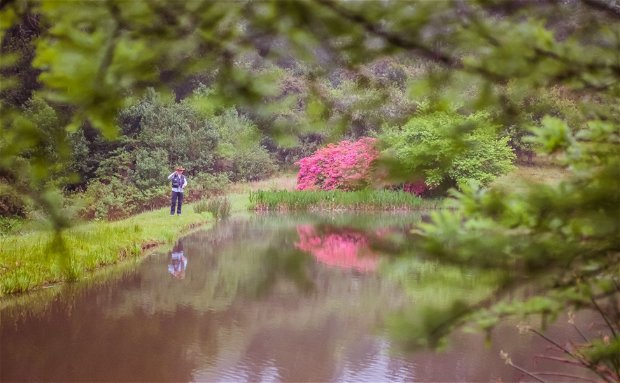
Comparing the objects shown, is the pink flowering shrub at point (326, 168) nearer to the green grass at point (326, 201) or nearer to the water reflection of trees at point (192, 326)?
the green grass at point (326, 201)

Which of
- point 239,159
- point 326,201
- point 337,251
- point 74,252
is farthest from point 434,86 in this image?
point 239,159

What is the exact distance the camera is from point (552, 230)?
1.04m

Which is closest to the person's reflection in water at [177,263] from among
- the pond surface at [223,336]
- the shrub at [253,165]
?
the pond surface at [223,336]

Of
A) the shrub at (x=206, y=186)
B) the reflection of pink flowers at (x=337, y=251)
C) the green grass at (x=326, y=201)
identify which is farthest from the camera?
the shrub at (x=206, y=186)

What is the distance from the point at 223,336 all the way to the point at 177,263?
2968 mm

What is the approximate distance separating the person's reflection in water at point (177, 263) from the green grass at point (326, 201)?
4.47 m

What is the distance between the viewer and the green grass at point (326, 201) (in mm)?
13016

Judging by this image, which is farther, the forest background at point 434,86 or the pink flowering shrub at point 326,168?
the pink flowering shrub at point 326,168

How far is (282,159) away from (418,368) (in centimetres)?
1537

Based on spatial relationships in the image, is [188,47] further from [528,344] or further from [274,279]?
[528,344]

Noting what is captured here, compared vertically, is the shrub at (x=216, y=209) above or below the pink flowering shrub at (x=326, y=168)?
below

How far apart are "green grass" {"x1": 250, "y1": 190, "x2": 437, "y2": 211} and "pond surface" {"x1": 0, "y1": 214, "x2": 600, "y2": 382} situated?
614cm

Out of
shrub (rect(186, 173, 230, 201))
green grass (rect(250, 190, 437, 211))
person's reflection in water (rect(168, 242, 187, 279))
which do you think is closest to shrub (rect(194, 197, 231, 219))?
green grass (rect(250, 190, 437, 211))

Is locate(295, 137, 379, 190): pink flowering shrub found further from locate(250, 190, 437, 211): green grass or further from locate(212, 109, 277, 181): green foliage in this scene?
locate(212, 109, 277, 181): green foliage
